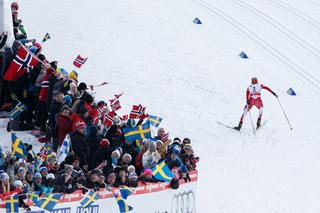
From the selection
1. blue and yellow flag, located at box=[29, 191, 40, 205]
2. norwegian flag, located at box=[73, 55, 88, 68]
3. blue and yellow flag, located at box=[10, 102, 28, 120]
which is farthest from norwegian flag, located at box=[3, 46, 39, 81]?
blue and yellow flag, located at box=[29, 191, 40, 205]

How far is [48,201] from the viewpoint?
1380 centimetres

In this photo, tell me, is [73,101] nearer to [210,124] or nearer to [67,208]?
[67,208]

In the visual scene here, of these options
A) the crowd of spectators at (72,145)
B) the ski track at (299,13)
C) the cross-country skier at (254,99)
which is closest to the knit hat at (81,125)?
the crowd of spectators at (72,145)

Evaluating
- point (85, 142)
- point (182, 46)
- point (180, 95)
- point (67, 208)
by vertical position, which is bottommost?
point (67, 208)

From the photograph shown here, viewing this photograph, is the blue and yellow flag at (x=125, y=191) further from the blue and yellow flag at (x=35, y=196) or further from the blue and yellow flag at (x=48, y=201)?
the blue and yellow flag at (x=35, y=196)

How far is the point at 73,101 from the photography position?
1761cm

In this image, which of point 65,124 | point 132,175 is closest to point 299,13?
point 65,124

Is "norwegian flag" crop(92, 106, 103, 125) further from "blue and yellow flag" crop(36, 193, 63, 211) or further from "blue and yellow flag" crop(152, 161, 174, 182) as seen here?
"blue and yellow flag" crop(36, 193, 63, 211)

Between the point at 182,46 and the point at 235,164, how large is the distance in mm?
7749

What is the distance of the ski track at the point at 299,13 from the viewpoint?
29.4m

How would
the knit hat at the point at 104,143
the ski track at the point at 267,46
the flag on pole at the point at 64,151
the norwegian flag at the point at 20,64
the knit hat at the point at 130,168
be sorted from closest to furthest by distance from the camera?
the flag on pole at the point at 64,151 < the knit hat at the point at 130,168 < the knit hat at the point at 104,143 < the norwegian flag at the point at 20,64 < the ski track at the point at 267,46

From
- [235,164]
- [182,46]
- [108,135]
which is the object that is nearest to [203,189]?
[235,164]

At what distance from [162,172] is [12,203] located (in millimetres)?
3167

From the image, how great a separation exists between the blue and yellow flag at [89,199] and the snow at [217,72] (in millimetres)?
4291
